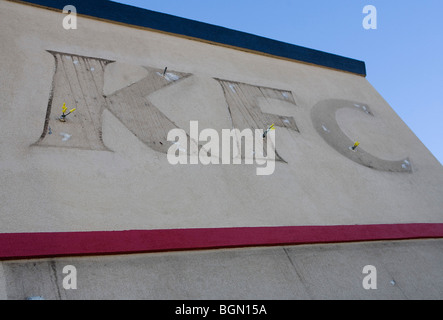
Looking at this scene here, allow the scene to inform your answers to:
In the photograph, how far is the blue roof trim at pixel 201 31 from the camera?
20.1ft

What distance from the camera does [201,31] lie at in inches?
272

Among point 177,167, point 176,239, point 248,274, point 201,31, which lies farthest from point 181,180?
point 201,31

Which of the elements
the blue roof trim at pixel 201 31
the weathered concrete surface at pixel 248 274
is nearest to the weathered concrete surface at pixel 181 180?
the weathered concrete surface at pixel 248 274

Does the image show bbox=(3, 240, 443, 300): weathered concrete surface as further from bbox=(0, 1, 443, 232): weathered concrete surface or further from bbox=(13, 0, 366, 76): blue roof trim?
bbox=(13, 0, 366, 76): blue roof trim

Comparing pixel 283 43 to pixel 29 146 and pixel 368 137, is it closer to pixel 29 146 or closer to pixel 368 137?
pixel 368 137

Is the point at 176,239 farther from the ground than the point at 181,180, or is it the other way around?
the point at 181,180

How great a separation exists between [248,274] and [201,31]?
180 inches

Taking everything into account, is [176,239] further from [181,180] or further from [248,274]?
[181,180]

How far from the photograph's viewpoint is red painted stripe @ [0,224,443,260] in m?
3.15

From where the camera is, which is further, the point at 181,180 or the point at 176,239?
Result: the point at 181,180

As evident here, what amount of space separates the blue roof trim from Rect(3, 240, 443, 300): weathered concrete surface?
4.10 m

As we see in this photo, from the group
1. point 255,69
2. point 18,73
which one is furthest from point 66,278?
point 255,69

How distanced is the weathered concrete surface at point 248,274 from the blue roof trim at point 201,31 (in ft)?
13.5

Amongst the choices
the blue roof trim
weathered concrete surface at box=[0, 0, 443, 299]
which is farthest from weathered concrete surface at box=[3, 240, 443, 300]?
the blue roof trim
